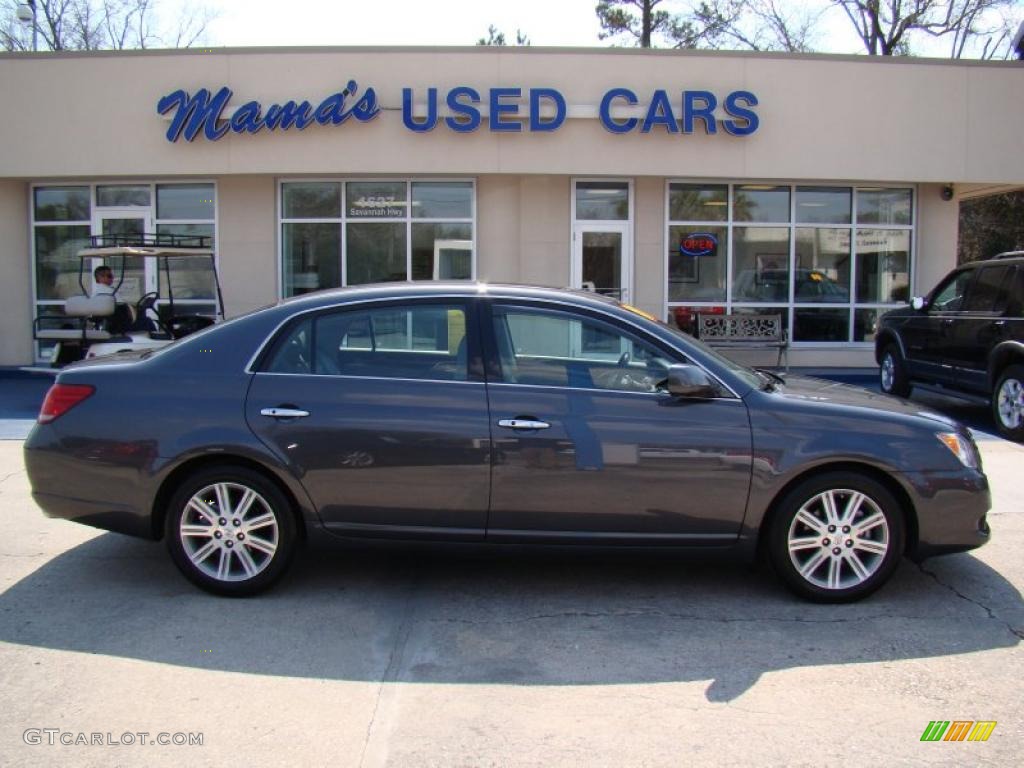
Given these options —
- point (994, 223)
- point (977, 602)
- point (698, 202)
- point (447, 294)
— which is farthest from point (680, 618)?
point (994, 223)

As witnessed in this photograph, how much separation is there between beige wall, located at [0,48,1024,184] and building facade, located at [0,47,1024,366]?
3 cm

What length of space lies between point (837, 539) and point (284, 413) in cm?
289

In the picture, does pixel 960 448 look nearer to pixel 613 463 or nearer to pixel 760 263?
pixel 613 463

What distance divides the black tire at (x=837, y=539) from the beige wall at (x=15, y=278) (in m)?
14.3

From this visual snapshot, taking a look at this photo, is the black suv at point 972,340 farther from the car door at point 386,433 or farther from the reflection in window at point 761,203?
the car door at point 386,433

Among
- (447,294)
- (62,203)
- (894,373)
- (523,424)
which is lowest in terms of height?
(894,373)

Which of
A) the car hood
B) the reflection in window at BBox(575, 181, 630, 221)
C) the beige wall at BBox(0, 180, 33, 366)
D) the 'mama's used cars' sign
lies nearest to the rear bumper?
the car hood

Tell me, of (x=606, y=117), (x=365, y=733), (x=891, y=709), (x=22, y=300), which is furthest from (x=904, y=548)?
(x=22, y=300)

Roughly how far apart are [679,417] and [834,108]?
1141 centimetres

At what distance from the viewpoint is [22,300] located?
15.2 meters

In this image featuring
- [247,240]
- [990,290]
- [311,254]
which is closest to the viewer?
[990,290]

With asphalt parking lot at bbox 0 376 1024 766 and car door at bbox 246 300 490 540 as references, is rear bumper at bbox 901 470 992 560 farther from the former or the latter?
car door at bbox 246 300 490 540

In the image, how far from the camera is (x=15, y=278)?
49.8ft

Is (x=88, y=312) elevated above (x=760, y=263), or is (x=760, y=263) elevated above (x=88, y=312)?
(x=760, y=263)
